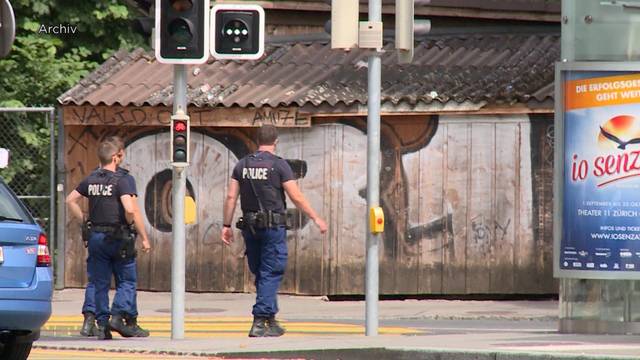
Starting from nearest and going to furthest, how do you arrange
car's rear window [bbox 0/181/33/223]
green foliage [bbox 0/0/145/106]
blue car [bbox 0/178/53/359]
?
1. blue car [bbox 0/178/53/359]
2. car's rear window [bbox 0/181/33/223]
3. green foliage [bbox 0/0/145/106]

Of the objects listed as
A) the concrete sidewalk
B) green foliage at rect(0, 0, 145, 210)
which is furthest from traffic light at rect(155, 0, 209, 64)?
green foliage at rect(0, 0, 145, 210)

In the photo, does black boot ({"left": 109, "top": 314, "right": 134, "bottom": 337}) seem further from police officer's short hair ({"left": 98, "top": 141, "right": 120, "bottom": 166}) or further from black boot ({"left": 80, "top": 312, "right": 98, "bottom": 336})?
police officer's short hair ({"left": 98, "top": 141, "right": 120, "bottom": 166})

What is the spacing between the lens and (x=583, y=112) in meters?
A: 14.2

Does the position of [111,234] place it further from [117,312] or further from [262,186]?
[262,186]

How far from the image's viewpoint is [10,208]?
1200cm

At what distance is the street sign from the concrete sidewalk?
8.07 ft

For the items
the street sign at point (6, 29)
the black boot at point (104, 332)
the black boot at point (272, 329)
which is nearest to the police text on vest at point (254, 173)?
the black boot at point (272, 329)

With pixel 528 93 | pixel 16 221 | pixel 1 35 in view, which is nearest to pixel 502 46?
pixel 528 93

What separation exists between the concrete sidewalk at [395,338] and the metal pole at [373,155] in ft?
1.07

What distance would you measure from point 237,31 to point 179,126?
0.90 meters

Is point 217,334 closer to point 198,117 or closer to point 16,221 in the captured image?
point 16,221

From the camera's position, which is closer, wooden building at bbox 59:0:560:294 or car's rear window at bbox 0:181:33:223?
car's rear window at bbox 0:181:33:223

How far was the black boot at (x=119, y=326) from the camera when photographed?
47.2 ft

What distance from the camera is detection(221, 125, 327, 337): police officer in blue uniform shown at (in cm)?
1434
